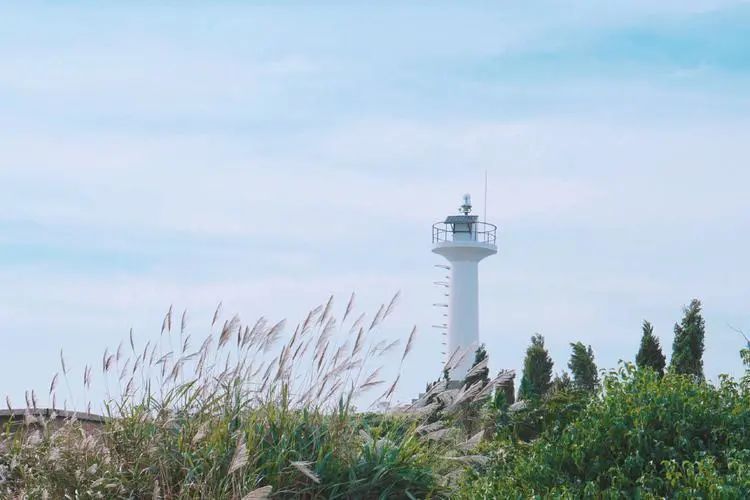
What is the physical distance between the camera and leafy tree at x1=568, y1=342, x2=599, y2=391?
15922 millimetres

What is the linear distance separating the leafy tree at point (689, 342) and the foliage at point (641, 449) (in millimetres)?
10915

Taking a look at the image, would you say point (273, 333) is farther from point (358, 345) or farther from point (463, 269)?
point (463, 269)

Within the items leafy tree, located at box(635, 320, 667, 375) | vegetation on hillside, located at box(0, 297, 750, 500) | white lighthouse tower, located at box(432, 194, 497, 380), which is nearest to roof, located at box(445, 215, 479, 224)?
white lighthouse tower, located at box(432, 194, 497, 380)

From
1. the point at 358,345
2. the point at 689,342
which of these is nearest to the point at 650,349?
the point at 689,342

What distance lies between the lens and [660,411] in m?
4.11

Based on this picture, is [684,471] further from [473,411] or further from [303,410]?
[473,411]

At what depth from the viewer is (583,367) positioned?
16.2m

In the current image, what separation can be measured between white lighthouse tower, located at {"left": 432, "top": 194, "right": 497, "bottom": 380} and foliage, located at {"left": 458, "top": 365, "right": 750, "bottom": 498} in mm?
15825

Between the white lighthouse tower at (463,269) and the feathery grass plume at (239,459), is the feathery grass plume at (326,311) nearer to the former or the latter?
the feathery grass plume at (239,459)

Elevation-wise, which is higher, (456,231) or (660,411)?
(456,231)

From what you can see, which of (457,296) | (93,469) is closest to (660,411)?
(93,469)

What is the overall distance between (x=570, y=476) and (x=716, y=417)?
73 centimetres

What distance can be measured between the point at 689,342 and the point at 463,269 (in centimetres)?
708

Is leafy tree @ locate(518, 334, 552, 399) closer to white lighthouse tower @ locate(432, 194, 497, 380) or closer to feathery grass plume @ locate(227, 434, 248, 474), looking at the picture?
white lighthouse tower @ locate(432, 194, 497, 380)
